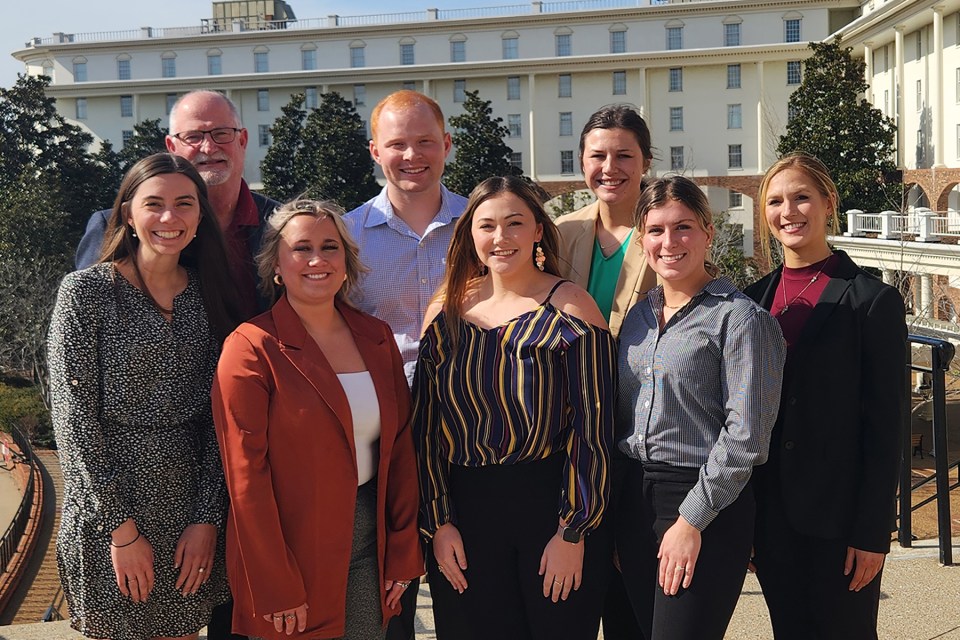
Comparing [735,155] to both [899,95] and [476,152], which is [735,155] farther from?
[476,152]

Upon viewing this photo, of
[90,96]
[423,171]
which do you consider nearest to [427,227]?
[423,171]

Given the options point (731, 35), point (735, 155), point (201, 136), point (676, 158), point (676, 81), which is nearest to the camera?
point (201, 136)

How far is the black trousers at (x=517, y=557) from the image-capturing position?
11.9 ft

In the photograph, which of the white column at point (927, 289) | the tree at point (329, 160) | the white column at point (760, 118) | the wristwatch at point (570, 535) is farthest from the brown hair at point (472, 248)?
the white column at point (760, 118)

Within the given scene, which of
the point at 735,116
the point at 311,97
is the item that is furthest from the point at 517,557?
the point at 311,97

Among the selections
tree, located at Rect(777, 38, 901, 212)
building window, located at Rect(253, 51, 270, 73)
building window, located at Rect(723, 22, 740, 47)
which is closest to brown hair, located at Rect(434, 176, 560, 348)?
tree, located at Rect(777, 38, 901, 212)

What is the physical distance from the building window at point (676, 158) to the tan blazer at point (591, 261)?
58160 millimetres

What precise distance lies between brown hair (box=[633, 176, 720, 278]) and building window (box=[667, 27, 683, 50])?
60.9m

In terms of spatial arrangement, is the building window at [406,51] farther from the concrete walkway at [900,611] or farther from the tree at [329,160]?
the concrete walkway at [900,611]

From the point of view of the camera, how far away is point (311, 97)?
6500 centimetres

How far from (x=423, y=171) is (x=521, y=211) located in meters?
1.07

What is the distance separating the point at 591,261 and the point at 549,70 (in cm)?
5953

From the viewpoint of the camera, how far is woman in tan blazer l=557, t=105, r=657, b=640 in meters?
4.40

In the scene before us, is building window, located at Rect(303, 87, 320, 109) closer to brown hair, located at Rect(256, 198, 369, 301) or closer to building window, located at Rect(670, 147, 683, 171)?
building window, located at Rect(670, 147, 683, 171)
